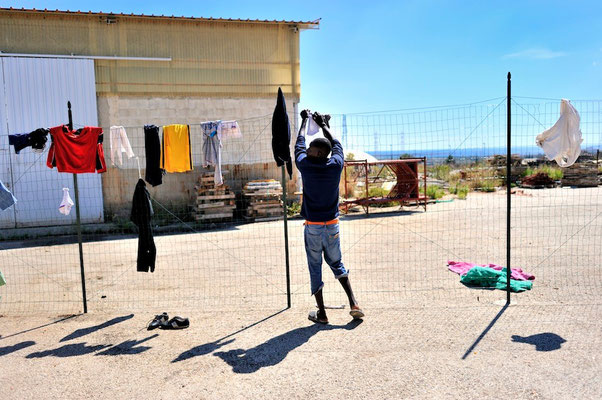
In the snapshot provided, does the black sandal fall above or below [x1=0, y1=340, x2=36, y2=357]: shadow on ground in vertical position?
above

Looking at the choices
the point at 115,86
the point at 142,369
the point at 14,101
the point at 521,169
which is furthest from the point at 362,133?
the point at 521,169

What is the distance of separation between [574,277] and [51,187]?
13699 mm

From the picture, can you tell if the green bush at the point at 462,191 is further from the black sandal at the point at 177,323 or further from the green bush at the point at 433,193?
the black sandal at the point at 177,323

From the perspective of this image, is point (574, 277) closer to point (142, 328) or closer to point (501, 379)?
point (501, 379)

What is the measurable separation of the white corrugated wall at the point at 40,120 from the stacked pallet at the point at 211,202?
3.08m

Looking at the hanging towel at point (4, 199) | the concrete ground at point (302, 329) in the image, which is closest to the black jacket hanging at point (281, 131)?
the concrete ground at point (302, 329)

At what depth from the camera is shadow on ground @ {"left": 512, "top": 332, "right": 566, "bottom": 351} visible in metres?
5.03

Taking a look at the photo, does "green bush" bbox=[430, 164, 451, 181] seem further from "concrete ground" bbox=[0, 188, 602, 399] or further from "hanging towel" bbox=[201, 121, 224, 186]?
"hanging towel" bbox=[201, 121, 224, 186]

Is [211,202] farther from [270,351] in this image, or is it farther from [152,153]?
[270,351]

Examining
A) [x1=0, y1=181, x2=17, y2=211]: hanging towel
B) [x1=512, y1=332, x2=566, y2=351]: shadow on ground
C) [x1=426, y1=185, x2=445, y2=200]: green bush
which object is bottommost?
[x1=512, y1=332, x2=566, y2=351]: shadow on ground

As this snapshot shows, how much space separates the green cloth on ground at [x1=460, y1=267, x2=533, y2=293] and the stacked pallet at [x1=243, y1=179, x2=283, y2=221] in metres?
8.98

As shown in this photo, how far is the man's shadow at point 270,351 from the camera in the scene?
4.95 m

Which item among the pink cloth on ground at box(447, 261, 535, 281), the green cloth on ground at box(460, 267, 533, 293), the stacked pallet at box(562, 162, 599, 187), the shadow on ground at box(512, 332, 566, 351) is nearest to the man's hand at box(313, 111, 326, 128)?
the shadow on ground at box(512, 332, 566, 351)

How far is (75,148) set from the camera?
716cm
